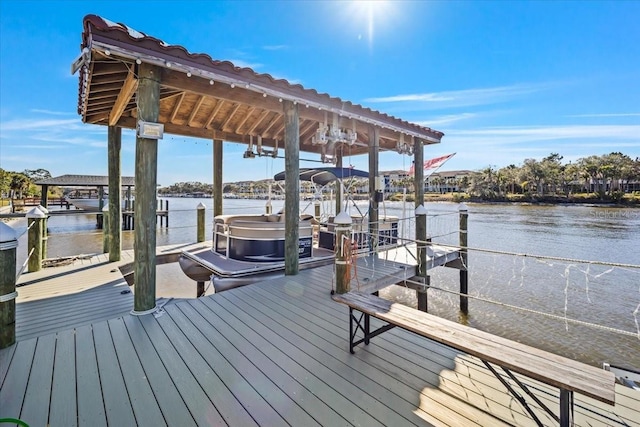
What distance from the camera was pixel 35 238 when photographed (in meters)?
5.29

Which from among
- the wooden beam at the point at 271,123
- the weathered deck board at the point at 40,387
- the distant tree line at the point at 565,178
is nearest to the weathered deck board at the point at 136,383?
the weathered deck board at the point at 40,387

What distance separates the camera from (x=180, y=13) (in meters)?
6.33

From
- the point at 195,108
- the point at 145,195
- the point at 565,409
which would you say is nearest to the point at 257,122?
the point at 195,108

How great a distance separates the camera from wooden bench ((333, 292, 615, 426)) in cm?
148

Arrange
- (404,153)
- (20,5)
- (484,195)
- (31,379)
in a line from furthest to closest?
(484,195) → (404,153) → (20,5) → (31,379)

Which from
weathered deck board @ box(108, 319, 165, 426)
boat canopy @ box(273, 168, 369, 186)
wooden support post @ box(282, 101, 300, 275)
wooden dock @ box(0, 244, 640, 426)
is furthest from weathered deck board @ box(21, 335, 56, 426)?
boat canopy @ box(273, 168, 369, 186)

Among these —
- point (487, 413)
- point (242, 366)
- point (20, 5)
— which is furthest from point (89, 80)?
point (487, 413)

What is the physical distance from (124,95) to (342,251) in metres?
4.13

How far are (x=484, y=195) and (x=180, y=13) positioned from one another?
6402 centimetres

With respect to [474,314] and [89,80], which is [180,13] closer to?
[89,80]

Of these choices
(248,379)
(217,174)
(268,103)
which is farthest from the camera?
(217,174)

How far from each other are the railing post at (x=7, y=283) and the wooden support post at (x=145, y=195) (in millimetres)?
1019

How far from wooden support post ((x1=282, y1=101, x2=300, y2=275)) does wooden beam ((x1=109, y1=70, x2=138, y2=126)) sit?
2237 mm

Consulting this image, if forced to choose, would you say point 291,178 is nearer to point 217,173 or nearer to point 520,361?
point 520,361
